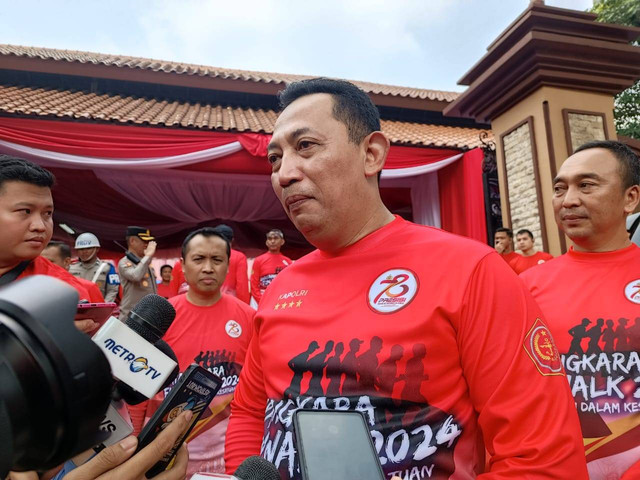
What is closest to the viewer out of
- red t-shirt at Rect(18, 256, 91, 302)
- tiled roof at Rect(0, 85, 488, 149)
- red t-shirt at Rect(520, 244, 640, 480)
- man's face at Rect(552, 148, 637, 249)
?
red t-shirt at Rect(520, 244, 640, 480)

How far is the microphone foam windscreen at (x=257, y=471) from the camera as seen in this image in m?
0.86

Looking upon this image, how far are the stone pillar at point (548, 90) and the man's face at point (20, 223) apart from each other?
6005 millimetres

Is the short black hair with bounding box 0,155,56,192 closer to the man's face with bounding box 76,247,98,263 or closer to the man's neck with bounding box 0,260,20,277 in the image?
the man's neck with bounding box 0,260,20,277

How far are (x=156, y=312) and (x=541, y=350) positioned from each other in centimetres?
90

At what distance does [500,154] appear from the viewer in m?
7.46

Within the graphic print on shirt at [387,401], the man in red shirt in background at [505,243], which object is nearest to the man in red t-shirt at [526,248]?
the man in red shirt in background at [505,243]

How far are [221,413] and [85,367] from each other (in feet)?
7.96

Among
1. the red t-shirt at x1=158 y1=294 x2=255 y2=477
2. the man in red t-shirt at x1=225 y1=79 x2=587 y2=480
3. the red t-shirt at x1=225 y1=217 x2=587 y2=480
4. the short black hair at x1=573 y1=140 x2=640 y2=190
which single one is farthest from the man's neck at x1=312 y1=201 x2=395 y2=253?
the red t-shirt at x1=158 y1=294 x2=255 y2=477

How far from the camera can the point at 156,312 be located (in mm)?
1145

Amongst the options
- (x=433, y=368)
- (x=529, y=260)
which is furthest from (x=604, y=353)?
(x=529, y=260)

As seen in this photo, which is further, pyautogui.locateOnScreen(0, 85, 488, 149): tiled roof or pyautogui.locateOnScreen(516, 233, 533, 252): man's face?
pyautogui.locateOnScreen(0, 85, 488, 149): tiled roof

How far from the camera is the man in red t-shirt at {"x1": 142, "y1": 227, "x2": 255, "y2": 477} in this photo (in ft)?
8.95

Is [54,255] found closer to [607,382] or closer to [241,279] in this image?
[241,279]

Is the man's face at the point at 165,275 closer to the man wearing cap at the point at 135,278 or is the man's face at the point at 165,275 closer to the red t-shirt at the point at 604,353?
the man wearing cap at the point at 135,278
